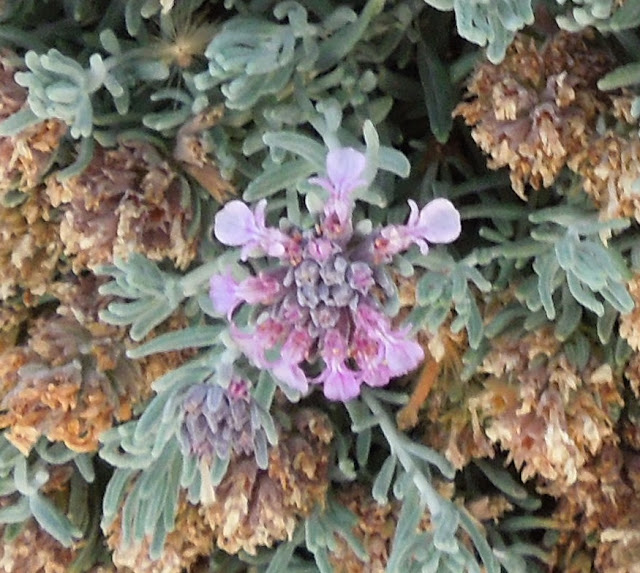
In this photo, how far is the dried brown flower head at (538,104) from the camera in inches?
25.9

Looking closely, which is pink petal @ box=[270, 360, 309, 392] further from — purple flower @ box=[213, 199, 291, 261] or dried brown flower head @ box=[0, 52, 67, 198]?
dried brown flower head @ box=[0, 52, 67, 198]

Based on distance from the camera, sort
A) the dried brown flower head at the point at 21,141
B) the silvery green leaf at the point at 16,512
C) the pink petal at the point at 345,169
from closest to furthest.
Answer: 1. the pink petal at the point at 345,169
2. the dried brown flower head at the point at 21,141
3. the silvery green leaf at the point at 16,512

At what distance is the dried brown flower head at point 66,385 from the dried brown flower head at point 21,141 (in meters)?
0.15

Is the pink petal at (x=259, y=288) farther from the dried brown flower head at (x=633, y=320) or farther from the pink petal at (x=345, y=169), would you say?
the dried brown flower head at (x=633, y=320)

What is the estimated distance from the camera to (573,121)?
658 mm

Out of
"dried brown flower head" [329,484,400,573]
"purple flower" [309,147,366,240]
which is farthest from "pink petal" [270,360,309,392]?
"dried brown flower head" [329,484,400,573]

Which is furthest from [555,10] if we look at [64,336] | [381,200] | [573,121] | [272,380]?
[64,336]

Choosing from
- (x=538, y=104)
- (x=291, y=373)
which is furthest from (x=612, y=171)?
(x=291, y=373)

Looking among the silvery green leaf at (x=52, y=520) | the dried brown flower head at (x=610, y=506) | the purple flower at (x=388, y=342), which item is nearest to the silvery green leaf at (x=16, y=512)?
the silvery green leaf at (x=52, y=520)

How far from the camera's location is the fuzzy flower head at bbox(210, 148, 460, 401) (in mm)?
602

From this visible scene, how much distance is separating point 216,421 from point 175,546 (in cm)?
24

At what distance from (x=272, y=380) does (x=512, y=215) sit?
0.83 ft

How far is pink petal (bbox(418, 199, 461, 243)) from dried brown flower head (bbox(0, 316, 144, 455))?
326mm

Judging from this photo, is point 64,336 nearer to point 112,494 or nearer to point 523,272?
point 112,494
